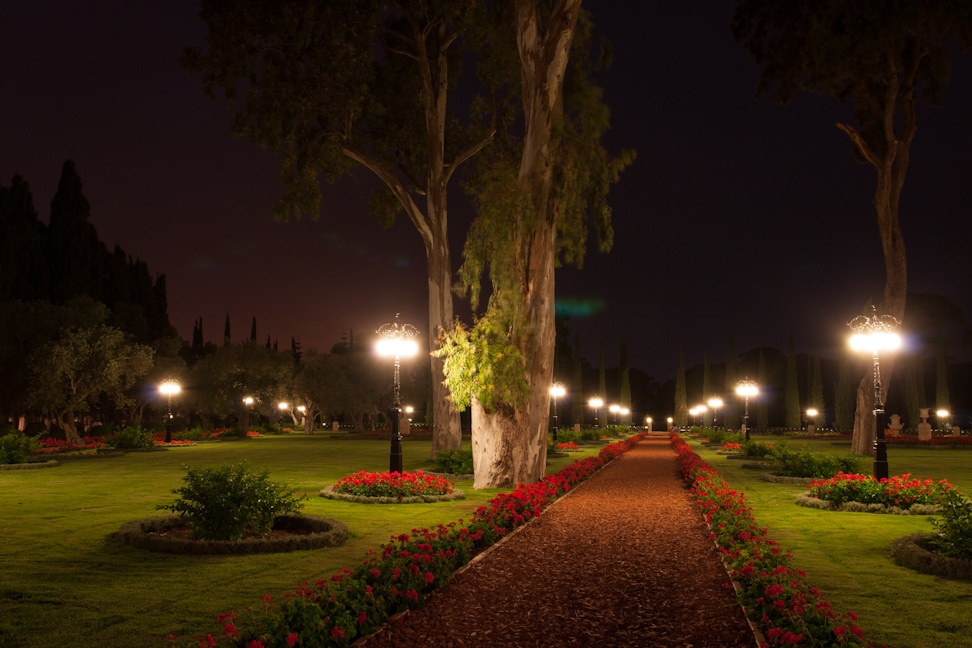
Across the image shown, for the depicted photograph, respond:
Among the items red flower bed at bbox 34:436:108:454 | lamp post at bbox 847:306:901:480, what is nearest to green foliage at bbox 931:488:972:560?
lamp post at bbox 847:306:901:480

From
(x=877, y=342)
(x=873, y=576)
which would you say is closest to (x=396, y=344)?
(x=877, y=342)

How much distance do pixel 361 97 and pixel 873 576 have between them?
1979cm

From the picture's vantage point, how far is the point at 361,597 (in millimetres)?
6117

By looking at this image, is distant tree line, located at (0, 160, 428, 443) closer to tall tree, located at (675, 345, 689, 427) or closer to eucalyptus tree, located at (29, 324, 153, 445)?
eucalyptus tree, located at (29, 324, 153, 445)

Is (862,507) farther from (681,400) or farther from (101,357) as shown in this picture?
(681,400)

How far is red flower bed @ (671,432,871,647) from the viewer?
5258 millimetres

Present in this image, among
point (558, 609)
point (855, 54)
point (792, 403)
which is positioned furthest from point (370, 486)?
point (792, 403)

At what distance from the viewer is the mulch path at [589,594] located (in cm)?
609

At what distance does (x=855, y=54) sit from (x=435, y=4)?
1336 cm

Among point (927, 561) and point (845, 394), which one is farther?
point (845, 394)

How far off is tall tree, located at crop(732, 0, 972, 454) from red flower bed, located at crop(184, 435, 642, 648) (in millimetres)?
21740

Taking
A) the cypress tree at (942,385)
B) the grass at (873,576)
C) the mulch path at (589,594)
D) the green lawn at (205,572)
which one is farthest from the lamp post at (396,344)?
the cypress tree at (942,385)

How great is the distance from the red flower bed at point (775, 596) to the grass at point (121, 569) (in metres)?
4.30

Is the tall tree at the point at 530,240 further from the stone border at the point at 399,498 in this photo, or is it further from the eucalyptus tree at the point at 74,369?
the eucalyptus tree at the point at 74,369
